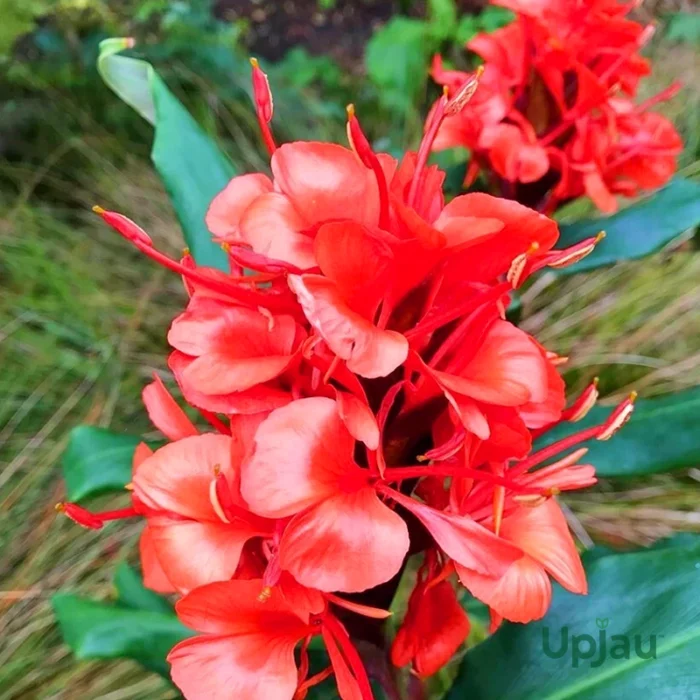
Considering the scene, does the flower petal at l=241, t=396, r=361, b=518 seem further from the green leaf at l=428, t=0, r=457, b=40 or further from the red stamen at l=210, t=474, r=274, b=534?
the green leaf at l=428, t=0, r=457, b=40

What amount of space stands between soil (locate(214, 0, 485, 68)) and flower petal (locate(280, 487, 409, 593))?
2012 mm

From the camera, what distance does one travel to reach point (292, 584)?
1.14 feet

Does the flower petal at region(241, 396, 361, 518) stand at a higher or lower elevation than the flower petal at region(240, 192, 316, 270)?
lower

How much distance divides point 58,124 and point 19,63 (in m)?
0.18

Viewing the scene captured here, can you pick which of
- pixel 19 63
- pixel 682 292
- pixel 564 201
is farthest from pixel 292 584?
pixel 19 63

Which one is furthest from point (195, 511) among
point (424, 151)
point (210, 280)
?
point (424, 151)

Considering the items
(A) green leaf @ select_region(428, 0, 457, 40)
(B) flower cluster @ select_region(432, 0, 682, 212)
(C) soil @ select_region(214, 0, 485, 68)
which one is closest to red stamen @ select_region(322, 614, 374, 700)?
(B) flower cluster @ select_region(432, 0, 682, 212)

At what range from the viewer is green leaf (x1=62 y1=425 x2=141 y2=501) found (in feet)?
2.27

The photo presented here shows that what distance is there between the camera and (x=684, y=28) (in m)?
1.92

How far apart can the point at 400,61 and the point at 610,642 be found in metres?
1.50

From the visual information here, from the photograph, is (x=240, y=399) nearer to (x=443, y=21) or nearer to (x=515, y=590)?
(x=515, y=590)

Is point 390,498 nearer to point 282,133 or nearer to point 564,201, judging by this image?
point 564,201

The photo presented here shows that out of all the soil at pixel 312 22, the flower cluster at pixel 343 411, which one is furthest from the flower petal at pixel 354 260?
the soil at pixel 312 22

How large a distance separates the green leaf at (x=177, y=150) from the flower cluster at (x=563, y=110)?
10.2 inches
